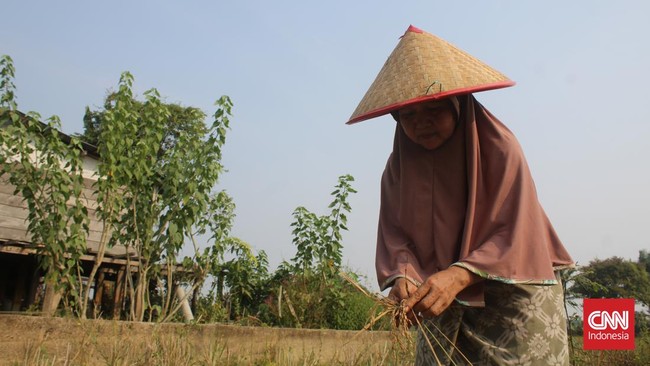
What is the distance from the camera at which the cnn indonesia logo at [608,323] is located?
5801mm

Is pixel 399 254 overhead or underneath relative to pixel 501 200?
underneath

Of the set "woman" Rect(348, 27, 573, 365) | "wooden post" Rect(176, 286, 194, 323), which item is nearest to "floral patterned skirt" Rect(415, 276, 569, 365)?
"woman" Rect(348, 27, 573, 365)

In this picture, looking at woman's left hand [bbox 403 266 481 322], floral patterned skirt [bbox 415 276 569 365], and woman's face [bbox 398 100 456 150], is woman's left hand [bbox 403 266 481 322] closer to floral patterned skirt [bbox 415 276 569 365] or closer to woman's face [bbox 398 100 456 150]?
floral patterned skirt [bbox 415 276 569 365]

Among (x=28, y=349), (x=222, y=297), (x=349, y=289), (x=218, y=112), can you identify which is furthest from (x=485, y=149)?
(x=222, y=297)

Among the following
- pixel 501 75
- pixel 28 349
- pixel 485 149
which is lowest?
pixel 28 349

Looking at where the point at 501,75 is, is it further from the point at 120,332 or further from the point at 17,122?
the point at 17,122

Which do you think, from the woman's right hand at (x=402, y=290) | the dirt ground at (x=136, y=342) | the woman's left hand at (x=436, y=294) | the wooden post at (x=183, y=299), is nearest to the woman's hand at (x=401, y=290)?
the woman's right hand at (x=402, y=290)

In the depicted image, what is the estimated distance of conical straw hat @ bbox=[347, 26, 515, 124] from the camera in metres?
2.08

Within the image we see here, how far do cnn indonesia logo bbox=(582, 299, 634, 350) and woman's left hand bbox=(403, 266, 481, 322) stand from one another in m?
4.34

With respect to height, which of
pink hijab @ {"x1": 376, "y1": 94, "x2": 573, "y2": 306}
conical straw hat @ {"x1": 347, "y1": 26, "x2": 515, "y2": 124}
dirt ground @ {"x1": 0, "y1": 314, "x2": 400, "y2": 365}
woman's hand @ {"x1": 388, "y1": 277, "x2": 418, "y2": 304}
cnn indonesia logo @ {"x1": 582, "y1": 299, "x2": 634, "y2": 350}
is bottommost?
dirt ground @ {"x1": 0, "y1": 314, "x2": 400, "y2": 365}

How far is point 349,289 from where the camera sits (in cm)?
824

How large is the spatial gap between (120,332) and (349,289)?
4.04m

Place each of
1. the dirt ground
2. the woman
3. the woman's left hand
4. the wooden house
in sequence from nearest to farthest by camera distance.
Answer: the woman's left hand
the woman
the dirt ground
the wooden house

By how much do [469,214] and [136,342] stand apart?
3.36m
